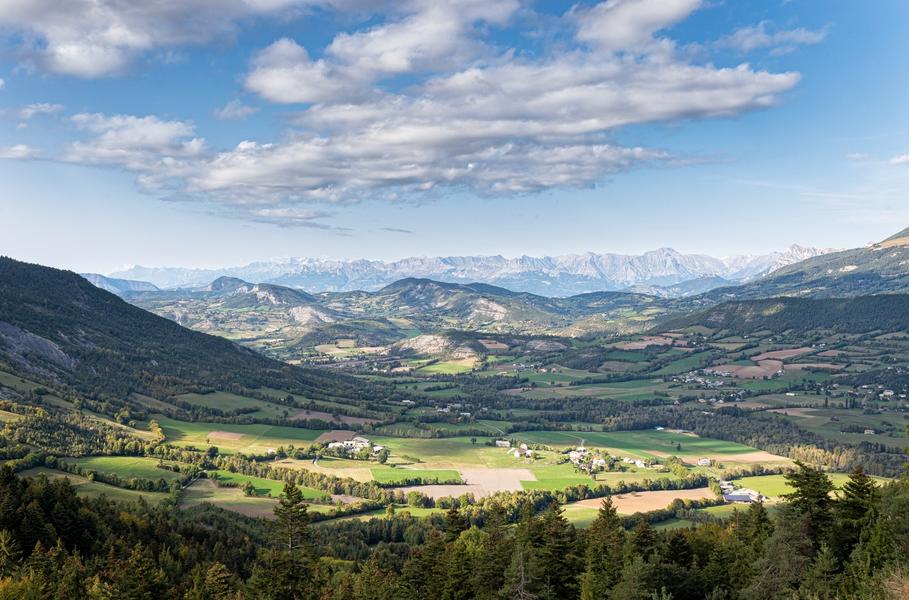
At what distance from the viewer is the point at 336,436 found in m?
178

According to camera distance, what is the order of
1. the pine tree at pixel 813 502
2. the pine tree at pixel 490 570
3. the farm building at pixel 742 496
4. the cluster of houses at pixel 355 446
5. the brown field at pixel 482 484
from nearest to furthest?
the pine tree at pixel 490 570
the pine tree at pixel 813 502
the farm building at pixel 742 496
the brown field at pixel 482 484
the cluster of houses at pixel 355 446

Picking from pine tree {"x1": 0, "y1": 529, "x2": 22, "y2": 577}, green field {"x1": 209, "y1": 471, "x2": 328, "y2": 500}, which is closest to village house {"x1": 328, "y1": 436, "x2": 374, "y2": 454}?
green field {"x1": 209, "y1": 471, "x2": 328, "y2": 500}

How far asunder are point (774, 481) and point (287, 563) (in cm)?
11909

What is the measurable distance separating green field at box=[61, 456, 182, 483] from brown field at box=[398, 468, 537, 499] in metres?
46.3

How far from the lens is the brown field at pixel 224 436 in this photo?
164 meters

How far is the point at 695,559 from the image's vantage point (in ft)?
196

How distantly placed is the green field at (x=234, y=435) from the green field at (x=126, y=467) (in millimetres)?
20089

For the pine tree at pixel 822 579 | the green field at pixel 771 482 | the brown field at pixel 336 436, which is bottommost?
the green field at pixel 771 482

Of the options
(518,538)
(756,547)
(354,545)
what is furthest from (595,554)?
(354,545)

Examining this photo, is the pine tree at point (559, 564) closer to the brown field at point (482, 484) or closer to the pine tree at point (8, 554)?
the pine tree at point (8, 554)

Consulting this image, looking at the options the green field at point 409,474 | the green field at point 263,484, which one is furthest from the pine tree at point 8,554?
the green field at point 409,474

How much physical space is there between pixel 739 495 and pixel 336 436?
4024 inches

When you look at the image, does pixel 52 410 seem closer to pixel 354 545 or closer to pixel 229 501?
pixel 229 501

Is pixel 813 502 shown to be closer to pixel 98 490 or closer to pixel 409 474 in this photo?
pixel 409 474
